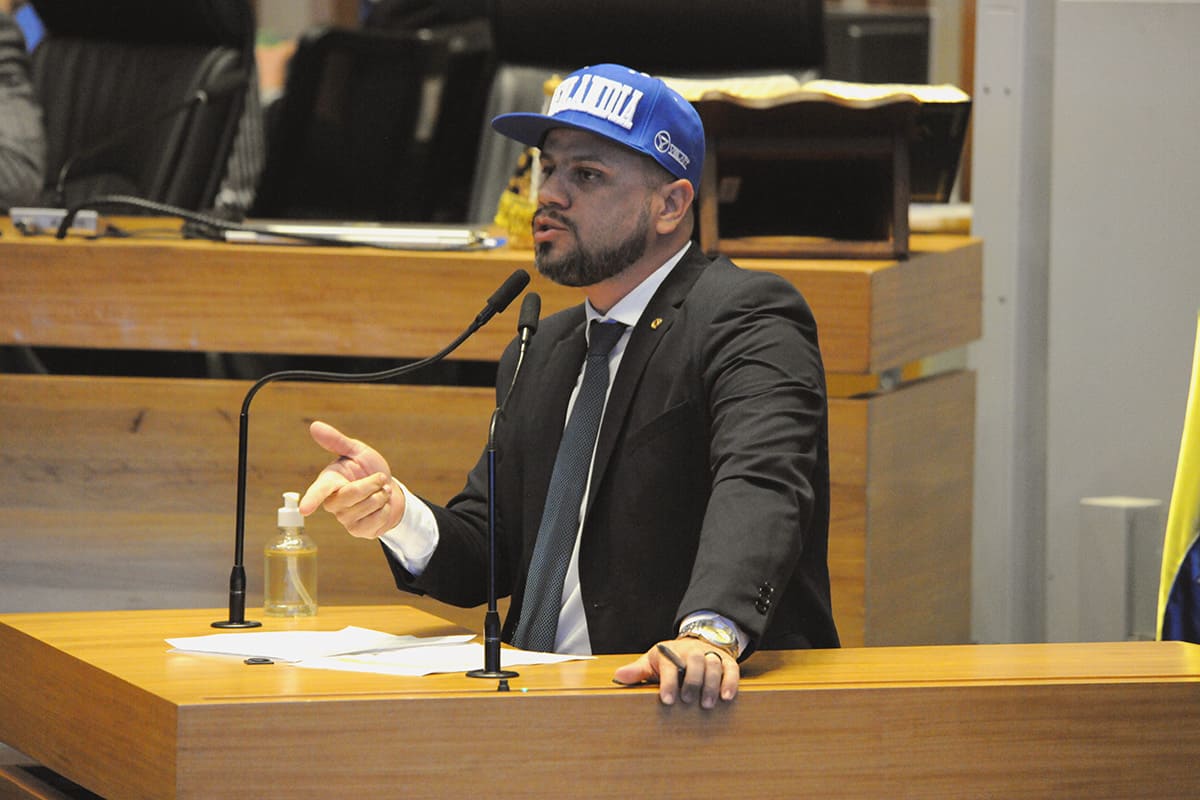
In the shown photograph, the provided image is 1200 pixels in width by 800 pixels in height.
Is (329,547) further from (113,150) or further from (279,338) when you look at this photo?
(113,150)

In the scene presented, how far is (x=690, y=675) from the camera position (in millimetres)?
1774

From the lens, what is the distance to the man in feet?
7.16

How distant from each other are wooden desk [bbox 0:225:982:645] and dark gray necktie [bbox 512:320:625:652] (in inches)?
33.1

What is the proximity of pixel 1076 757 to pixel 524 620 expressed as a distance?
695 mm

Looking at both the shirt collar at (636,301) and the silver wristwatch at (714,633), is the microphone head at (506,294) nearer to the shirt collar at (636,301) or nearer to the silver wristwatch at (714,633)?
the shirt collar at (636,301)

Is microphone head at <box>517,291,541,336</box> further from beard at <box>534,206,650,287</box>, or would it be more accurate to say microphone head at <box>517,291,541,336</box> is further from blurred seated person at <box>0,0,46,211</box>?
blurred seated person at <box>0,0,46,211</box>

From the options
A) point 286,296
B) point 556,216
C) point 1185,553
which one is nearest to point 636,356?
point 556,216

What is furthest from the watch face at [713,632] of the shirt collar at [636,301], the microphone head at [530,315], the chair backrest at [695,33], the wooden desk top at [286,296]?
the chair backrest at [695,33]

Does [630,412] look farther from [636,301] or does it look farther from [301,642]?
[301,642]

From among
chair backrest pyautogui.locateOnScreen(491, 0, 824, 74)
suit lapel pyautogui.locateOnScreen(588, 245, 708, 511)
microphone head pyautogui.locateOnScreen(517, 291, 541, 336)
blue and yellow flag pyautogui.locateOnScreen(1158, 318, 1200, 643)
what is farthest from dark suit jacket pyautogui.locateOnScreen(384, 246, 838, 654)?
chair backrest pyautogui.locateOnScreen(491, 0, 824, 74)

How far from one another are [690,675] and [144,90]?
3175 millimetres

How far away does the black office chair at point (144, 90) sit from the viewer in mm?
4430

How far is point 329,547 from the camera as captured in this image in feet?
10.8

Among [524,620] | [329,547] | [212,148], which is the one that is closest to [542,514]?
[524,620]
